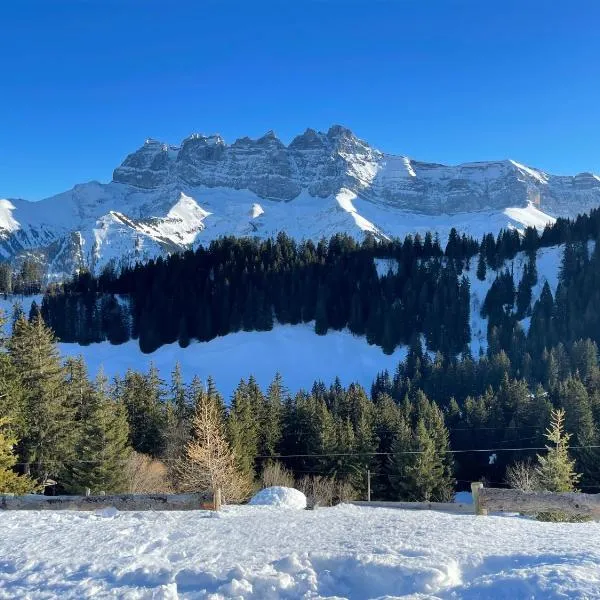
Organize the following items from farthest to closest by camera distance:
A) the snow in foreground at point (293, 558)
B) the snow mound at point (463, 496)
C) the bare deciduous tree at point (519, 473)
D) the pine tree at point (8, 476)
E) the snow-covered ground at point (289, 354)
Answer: the snow-covered ground at point (289, 354) → the snow mound at point (463, 496) → the bare deciduous tree at point (519, 473) → the pine tree at point (8, 476) → the snow in foreground at point (293, 558)

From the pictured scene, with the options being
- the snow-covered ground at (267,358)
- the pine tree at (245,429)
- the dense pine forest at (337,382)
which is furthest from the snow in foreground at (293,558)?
the snow-covered ground at (267,358)

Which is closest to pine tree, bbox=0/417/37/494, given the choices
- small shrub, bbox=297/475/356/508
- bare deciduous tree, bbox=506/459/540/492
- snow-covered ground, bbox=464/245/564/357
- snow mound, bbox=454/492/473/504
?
small shrub, bbox=297/475/356/508

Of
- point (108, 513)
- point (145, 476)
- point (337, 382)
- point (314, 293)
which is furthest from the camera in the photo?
point (314, 293)

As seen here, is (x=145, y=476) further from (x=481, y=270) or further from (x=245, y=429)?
(x=481, y=270)

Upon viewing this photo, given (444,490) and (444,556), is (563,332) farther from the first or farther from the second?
(444,556)

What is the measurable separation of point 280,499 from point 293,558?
25.1 ft

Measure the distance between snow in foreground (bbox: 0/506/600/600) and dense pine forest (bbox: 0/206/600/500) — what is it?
44.9 ft

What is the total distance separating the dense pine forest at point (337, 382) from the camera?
115 ft

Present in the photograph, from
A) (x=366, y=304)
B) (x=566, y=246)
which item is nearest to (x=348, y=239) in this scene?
(x=366, y=304)

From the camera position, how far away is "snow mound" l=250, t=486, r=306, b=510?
1622 cm

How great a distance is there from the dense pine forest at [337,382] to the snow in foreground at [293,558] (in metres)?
13.7

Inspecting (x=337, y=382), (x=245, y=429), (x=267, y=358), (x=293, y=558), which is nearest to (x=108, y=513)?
(x=293, y=558)

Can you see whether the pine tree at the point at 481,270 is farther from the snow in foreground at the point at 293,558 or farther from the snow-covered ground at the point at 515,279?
the snow in foreground at the point at 293,558

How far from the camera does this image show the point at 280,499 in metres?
16.5
